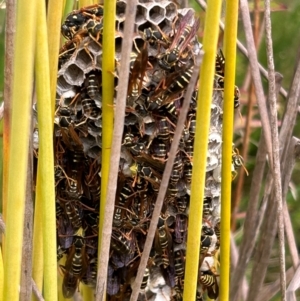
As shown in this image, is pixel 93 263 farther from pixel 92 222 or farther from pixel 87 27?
pixel 87 27

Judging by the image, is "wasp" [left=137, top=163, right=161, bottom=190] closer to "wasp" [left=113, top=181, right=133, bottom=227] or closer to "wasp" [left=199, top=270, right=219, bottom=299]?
"wasp" [left=113, top=181, right=133, bottom=227]

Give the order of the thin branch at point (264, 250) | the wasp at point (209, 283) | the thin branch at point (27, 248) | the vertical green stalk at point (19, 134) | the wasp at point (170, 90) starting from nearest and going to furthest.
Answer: the vertical green stalk at point (19, 134) → the thin branch at point (27, 248) → the wasp at point (170, 90) → the wasp at point (209, 283) → the thin branch at point (264, 250)

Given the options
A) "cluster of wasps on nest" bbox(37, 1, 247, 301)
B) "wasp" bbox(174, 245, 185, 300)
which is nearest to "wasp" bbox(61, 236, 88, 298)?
"cluster of wasps on nest" bbox(37, 1, 247, 301)

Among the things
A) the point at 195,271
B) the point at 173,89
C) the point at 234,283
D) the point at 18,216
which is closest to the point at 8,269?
the point at 18,216

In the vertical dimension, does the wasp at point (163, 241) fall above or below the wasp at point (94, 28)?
below

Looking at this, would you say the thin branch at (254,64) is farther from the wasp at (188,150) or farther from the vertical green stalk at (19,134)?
the vertical green stalk at (19,134)

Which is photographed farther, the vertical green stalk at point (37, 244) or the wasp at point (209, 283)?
the wasp at point (209, 283)

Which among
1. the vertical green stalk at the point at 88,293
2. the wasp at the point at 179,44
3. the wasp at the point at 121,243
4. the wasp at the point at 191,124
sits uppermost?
the wasp at the point at 179,44

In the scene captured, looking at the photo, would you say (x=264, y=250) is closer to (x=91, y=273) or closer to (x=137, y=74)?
(x=91, y=273)

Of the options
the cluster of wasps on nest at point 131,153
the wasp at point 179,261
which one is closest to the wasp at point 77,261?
the cluster of wasps on nest at point 131,153
